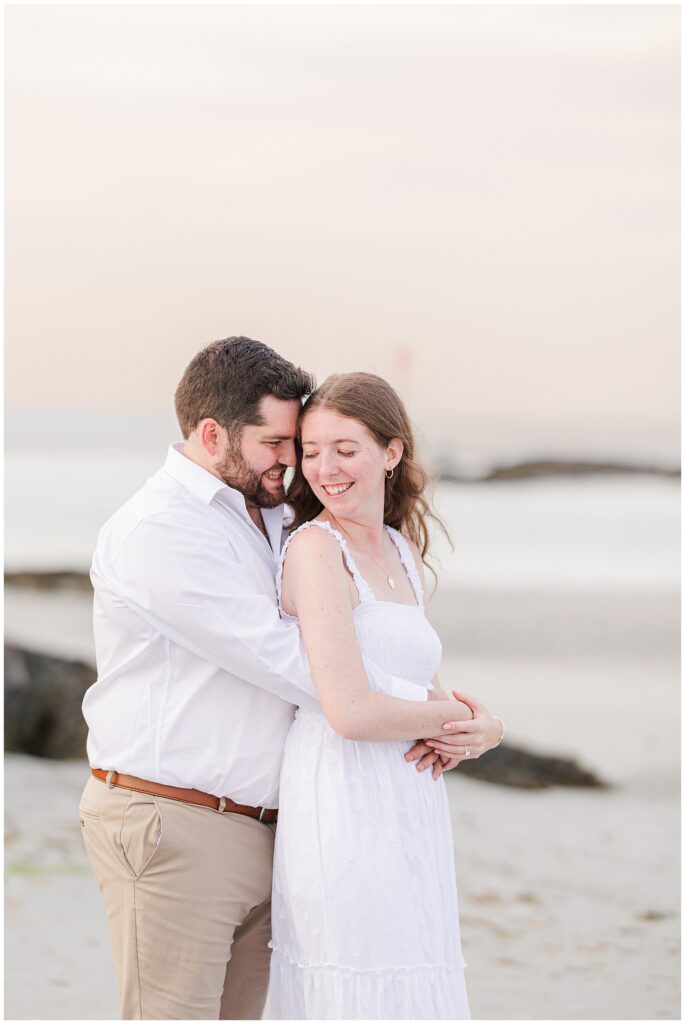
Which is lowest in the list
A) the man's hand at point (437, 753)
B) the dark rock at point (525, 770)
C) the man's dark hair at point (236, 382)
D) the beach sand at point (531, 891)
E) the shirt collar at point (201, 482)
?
the beach sand at point (531, 891)

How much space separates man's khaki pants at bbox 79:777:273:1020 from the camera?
270 centimetres

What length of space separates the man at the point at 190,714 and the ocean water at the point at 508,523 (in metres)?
13.8

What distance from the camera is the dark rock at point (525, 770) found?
834 cm

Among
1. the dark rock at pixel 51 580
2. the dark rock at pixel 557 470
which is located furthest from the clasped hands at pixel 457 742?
the dark rock at pixel 557 470

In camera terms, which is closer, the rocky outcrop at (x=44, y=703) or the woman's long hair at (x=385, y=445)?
the woman's long hair at (x=385, y=445)

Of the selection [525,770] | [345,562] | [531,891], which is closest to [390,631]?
[345,562]

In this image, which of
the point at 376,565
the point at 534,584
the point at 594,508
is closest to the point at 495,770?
the point at 376,565

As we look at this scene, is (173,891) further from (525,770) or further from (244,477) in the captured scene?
(525,770)

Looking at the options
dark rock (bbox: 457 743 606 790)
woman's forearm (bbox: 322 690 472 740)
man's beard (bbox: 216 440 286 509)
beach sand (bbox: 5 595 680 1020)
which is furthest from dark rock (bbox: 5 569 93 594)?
woman's forearm (bbox: 322 690 472 740)

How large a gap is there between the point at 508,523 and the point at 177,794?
17.8 meters

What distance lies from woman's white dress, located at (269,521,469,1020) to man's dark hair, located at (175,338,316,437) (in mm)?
320

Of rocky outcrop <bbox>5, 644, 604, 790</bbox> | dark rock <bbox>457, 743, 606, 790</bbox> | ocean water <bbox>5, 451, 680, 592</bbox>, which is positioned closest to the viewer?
rocky outcrop <bbox>5, 644, 604, 790</bbox>

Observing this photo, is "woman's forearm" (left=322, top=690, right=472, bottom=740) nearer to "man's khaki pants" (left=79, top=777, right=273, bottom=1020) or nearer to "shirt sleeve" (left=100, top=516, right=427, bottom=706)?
"shirt sleeve" (left=100, top=516, right=427, bottom=706)

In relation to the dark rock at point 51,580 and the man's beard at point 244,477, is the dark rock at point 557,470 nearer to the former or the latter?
the dark rock at point 51,580
